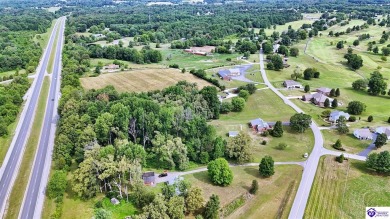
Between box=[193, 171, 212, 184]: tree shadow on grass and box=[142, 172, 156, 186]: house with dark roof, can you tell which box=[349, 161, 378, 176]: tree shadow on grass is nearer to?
box=[193, 171, 212, 184]: tree shadow on grass

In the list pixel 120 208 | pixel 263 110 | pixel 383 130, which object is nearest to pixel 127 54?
pixel 263 110

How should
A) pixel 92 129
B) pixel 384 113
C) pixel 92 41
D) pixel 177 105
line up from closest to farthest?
pixel 92 129 < pixel 177 105 < pixel 384 113 < pixel 92 41

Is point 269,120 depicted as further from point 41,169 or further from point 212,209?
point 41,169

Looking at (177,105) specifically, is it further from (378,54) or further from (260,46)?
(378,54)

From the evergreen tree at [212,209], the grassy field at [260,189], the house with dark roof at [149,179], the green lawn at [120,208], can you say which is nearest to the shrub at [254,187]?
the grassy field at [260,189]

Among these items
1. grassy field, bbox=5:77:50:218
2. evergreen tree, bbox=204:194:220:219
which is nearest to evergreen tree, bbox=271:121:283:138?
evergreen tree, bbox=204:194:220:219

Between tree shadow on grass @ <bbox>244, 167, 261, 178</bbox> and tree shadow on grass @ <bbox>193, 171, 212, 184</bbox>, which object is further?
tree shadow on grass @ <bbox>244, 167, 261, 178</bbox>

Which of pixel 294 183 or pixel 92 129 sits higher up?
pixel 92 129

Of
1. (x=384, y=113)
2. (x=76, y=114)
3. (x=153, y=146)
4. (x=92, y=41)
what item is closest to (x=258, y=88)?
(x=384, y=113)
